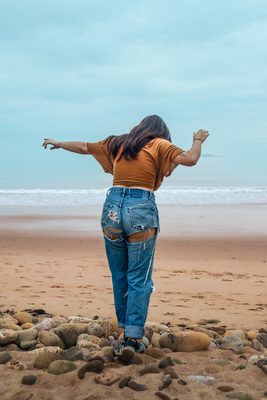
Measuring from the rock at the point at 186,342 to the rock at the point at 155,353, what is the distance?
291mm

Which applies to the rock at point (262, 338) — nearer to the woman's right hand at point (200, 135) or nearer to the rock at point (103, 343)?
the rock at point (103, 343)

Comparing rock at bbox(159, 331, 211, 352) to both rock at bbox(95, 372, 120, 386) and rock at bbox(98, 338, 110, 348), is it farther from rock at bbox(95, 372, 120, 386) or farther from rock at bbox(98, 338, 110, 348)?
rock at bbox(95, 372, 120, 386)

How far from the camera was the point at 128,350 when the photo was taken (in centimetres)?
395

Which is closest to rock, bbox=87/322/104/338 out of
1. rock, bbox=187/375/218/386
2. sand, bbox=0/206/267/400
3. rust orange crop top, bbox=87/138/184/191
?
sand, bbox=0/206/267/400

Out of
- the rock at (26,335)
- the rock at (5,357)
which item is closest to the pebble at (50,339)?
the rock at (26,335)

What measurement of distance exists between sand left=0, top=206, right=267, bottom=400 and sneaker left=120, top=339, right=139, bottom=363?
0.16m

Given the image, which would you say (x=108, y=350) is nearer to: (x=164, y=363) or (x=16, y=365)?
(x=164, y=363)

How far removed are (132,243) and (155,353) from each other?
1125 mm

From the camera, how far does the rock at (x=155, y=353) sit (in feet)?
14.0

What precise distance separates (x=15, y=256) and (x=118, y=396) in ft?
25.9

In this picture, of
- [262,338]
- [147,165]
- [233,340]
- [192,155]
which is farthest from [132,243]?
[262,338]

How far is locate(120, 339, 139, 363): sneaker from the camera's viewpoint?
395 centimetres

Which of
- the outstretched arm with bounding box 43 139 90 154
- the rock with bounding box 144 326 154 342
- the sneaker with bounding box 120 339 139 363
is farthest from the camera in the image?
the rock with bounding box 144 326 154 342

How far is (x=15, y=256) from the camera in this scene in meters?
10.8
